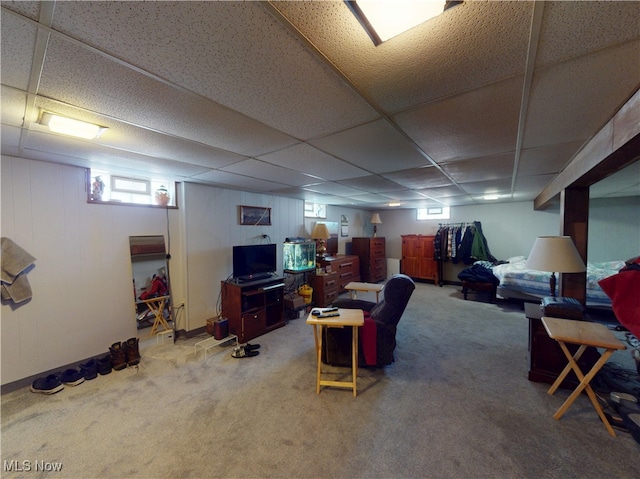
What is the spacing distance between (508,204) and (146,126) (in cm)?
731

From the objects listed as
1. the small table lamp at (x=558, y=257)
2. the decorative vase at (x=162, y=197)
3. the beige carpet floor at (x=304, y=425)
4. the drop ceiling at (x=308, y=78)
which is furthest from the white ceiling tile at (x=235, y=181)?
the small table lamp at (x=558, y=257)

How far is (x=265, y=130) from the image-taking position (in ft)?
5.60

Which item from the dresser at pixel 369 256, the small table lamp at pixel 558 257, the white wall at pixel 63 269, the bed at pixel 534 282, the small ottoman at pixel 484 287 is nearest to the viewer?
the small table lamp at pixel 558 257

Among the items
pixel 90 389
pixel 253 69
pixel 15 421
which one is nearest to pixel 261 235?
pixel 90 389

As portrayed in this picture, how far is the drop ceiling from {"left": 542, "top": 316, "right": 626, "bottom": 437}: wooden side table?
1.51 metres

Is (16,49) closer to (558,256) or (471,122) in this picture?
(471,122)

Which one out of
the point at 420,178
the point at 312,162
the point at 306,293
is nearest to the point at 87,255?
the point at 312,162

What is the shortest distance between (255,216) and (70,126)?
110 inches

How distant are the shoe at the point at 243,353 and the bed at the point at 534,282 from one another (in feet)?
15.2

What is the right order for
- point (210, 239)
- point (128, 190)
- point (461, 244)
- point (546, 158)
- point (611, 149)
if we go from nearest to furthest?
point (611, 149), point (546, 158), point (128, 190), point (210, 239), point (461, 244)

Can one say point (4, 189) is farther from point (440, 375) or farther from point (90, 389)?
point (440, 375)

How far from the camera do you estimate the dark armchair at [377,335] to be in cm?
259

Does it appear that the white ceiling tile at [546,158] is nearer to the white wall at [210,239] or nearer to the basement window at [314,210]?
the white wall at [210,239]

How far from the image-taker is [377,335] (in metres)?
2.62
